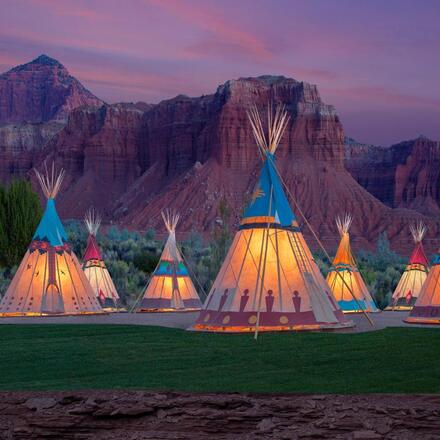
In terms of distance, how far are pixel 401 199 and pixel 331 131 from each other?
82.2ft

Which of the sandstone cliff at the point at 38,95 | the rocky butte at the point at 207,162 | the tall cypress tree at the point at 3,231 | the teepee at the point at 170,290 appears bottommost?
the teepee at the point at 170,290

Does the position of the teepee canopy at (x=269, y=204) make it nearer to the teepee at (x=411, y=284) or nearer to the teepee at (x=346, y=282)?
the teepee at (x=346, y=282)

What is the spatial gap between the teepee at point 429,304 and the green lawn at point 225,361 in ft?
8.59

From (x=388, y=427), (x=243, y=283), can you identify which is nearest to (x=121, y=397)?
(x=388, y=427)

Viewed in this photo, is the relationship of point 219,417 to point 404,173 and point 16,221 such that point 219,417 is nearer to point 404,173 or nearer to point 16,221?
point 16,221

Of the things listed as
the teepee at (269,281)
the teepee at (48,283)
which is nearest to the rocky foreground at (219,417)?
the teepee at (269,281)

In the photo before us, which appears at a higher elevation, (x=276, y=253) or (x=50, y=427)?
(x=276, y=253)

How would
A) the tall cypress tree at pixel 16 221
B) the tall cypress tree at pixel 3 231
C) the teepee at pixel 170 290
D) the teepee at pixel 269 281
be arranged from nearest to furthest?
the teepee at pixel 269 281, the teepee at pixel 170 290, the tall cypress tree at pixel 3 231, the tall cypress tree at pixel 16 221

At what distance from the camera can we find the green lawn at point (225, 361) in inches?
309

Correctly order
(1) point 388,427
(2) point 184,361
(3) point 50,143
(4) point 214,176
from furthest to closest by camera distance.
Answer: (3) point 50,143 < (4) point 214,176 < (2) point 184,361 < (1) point 388,427

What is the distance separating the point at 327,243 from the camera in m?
60.7

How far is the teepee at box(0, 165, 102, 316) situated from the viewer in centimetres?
1920

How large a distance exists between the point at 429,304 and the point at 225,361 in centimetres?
786

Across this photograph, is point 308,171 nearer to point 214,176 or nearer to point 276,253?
point 214,176
